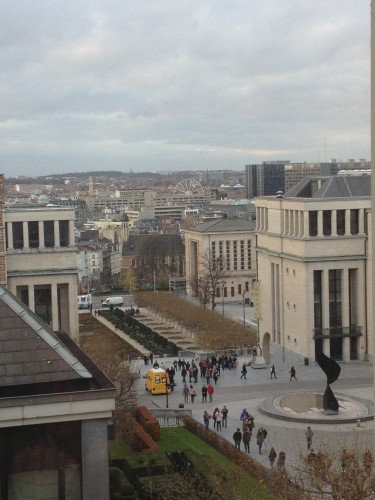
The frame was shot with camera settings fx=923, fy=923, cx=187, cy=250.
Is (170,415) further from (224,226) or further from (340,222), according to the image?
(224,226)

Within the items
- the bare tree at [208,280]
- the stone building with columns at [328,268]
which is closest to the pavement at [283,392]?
the stone building with columns at [328,268]

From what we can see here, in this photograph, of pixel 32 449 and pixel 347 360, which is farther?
pixel 347 360

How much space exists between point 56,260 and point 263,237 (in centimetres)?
1571

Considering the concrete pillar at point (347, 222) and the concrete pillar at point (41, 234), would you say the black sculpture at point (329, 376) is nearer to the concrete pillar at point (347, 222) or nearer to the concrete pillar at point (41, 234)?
the concrete pillar at point (347, 222)

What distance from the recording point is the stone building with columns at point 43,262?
61.8 meters

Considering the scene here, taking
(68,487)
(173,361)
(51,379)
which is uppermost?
(51,379)

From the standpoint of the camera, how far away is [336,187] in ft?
208

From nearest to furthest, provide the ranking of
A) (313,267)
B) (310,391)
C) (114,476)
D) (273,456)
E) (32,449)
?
1. (32,449)
2. (114,476)
3. (273,456)
4. (310,391)
5. (313,267)

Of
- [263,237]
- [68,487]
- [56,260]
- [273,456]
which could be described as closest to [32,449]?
[68,487]

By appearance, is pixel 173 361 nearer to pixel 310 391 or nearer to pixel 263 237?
pixel 263 237

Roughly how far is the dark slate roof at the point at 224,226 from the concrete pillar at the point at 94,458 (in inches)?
4131

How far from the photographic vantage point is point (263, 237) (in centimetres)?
6825

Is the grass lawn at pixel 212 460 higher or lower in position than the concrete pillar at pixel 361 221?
lower

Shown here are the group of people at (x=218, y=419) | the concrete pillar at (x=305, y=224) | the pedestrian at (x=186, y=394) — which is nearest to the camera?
the group of people at (x=218, y=419)
